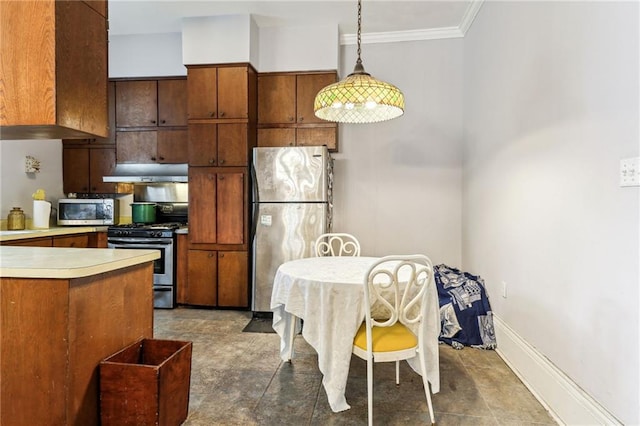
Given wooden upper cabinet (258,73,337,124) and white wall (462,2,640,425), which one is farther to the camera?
wooden upper cabinet (258,73,337,124)

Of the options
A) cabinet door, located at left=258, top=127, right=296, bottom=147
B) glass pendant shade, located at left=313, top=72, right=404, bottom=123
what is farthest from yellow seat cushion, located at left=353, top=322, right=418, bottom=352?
cabinet door, located at left=258, top=127, right=296, bottom=147

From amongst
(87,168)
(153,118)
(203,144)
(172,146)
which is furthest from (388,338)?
(87,168)

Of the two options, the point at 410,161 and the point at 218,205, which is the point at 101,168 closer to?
the point at 218,205

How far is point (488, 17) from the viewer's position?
301 centimetres

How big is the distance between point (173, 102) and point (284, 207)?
72.7 inches

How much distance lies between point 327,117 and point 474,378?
2.03 m

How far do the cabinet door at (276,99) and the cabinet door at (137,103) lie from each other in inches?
48.9

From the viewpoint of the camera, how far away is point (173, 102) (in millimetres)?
3998

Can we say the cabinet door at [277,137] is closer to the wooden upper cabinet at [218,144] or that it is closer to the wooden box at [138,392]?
the wooden upper cabinet at [218,144]

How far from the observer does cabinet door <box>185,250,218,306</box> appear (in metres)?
3.70

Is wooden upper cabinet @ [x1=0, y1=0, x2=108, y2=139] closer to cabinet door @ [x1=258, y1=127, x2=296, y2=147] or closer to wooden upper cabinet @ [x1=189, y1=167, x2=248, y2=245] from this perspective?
wooden upper cabinet @ [x1=189, y1=167, x2=248, y2=245]

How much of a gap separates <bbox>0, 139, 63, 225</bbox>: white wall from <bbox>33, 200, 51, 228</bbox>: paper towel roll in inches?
8.4

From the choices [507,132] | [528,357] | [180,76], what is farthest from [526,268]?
[180,76]

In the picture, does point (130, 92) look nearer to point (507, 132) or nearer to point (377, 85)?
point (377, 85)
